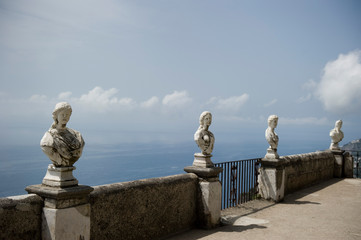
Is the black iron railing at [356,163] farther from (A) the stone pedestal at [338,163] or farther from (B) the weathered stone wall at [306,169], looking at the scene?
(B) the weathered stone wall at [306,169]

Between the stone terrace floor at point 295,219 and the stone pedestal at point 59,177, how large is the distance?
2.60 m

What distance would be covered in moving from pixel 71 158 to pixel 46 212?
655mm

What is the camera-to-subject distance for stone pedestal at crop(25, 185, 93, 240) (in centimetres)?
382

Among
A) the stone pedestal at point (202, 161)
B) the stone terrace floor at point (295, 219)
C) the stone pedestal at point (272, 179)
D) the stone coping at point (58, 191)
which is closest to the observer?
the stone coping at point (58, 191)

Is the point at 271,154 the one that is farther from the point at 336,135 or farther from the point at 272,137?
the point at 336,135

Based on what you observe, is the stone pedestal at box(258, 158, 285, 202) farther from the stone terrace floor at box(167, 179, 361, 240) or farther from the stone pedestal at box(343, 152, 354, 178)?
the stone pedestal at box(343, 152, 354, 178)

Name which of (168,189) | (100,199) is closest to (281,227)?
(168,189)

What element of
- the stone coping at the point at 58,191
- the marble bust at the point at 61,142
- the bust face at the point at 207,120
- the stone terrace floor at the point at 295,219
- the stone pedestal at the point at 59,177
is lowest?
the stone terrace floor at the point at 295,219

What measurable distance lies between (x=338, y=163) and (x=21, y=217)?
12403 mm

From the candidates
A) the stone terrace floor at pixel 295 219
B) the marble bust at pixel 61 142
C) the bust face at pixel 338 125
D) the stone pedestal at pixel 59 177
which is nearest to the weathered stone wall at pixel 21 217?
the stone pedestal at pixel 59 177

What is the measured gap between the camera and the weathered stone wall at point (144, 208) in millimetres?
4738

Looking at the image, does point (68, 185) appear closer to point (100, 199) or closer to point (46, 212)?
point (46, 212)

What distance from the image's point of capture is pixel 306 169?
1113 centimetres

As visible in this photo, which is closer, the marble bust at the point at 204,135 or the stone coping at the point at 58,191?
the stone coping at the point at 58,191
